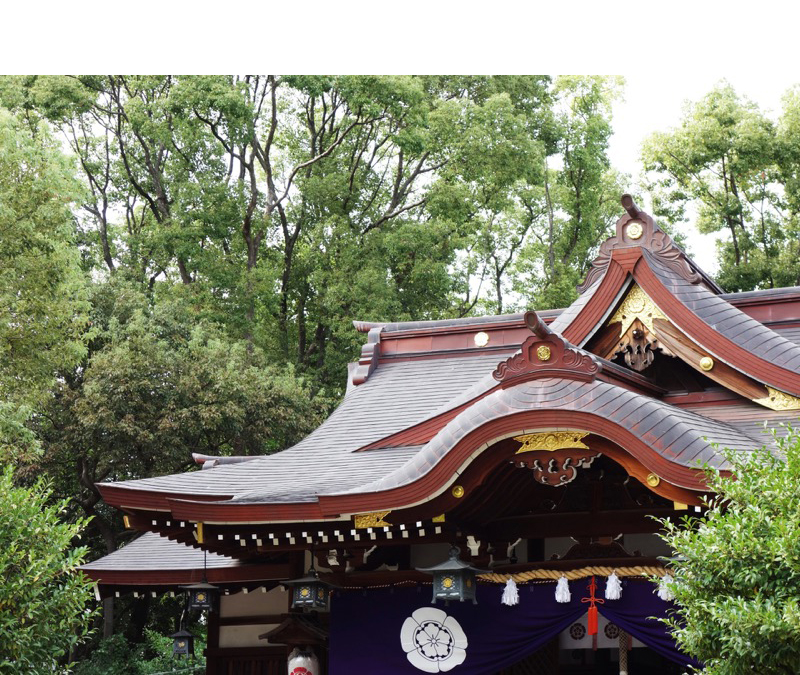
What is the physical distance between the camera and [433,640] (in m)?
8.91

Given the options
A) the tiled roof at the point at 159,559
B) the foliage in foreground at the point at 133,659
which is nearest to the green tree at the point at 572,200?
the foliage in foreground at the point at 133,659

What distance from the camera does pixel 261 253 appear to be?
28.3 meters

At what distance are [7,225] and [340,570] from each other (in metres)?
9.38

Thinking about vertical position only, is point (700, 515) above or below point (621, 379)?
below

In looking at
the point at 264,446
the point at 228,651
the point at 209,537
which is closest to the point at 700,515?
the point at 209,537

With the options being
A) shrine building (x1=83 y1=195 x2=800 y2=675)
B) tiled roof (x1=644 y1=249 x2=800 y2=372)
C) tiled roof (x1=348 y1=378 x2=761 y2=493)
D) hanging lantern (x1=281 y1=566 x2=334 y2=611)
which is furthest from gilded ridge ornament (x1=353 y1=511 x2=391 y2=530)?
tiled roof (x1=644 y1=249 x2=800 y2=372)

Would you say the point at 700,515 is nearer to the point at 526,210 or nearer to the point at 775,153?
the point at 775,153

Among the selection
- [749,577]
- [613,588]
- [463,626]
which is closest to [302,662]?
[463,626]

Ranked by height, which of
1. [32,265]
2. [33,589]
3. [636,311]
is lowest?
[33,589]

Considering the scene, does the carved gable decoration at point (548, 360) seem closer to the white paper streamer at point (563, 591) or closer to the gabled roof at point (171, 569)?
the white paper streamer at point (563, 591)

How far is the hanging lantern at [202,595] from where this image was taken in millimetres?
9836

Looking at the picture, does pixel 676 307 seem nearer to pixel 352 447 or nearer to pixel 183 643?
pixel 352 447

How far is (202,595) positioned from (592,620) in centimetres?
370

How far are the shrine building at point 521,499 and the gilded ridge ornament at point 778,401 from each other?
0.06 feet
